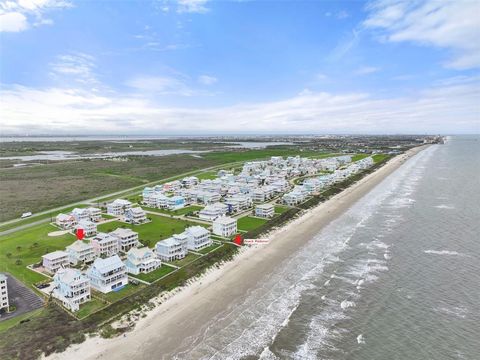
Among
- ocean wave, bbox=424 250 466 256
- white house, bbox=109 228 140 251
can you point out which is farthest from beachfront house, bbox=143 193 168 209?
ocean wave, bbox=424 250 466 256

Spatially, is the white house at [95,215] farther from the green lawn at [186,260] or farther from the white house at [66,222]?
the green lawn at [186,260]

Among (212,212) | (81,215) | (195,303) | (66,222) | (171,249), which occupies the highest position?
(171,249)

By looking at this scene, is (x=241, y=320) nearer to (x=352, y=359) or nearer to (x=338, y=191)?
(x=352, y=359)

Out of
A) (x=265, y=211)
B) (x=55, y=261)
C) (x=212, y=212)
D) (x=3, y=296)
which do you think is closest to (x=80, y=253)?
(x=55, y=261)

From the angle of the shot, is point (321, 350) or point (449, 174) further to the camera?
point (449, 174)

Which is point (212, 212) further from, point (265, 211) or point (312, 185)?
point (312, 185)

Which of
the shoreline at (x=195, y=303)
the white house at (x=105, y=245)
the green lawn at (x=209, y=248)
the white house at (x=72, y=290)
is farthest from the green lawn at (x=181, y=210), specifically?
the white house at (x=72, y=290)

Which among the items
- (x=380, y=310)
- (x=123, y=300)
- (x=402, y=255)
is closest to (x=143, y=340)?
(x=123, y=300)
